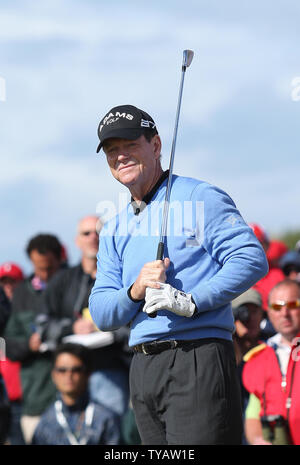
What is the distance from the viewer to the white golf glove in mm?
3834

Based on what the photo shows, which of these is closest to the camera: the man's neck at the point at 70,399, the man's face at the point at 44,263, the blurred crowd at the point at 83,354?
the blurred crowd at the point at 83,354

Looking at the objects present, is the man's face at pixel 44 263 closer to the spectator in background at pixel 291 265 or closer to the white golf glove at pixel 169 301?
the spectator in background at pixel 291 265

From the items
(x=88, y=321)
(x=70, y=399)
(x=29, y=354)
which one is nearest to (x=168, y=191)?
(x=88, y=321)

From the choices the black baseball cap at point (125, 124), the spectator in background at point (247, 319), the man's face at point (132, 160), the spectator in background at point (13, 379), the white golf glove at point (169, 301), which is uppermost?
the black baseball cap at point (125, 124)

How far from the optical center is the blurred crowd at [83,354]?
23.0 feet

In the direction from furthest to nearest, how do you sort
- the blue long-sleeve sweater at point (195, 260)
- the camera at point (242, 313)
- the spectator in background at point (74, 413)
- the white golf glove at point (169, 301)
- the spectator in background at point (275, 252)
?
the spectator in background at point (275, 252) → the spectator in background at point (74, 413) → the camera at point (242, 313) → the blue long-sleeve sweater at point (195, 260) → the white golf glove at point (169, 301)

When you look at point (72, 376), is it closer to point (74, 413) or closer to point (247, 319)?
point (74, 413)

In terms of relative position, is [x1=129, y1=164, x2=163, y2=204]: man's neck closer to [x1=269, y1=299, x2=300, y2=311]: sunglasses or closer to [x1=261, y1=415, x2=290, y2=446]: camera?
[x1=261, y1=415, x2=290, y2=446]: camera

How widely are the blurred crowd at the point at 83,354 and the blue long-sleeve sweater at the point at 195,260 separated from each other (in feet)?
9.35

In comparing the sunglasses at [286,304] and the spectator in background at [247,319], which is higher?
the sunglasses at [286,304]

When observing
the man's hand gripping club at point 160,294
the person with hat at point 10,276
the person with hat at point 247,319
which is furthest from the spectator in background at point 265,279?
the man's hand gripping club at point 160,294

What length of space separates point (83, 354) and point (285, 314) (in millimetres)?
2161

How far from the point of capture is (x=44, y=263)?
938 centimetres
